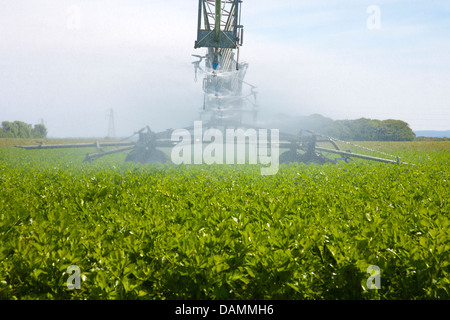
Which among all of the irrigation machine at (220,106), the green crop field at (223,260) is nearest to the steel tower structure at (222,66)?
the irrigation machine at (220,106)

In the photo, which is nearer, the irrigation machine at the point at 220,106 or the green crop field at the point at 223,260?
the green crop field at the point at 223,260

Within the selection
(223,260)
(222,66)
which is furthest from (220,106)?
(223,260)

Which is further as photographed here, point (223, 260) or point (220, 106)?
point (220, 106)

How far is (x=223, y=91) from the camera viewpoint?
23.1 meters

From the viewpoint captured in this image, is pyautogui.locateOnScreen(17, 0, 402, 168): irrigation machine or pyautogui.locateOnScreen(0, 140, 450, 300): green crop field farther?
pyautogui.locateOnScreen(17, 0, 402, 168): irrigation machine

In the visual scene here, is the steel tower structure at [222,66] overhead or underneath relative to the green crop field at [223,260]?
overhead

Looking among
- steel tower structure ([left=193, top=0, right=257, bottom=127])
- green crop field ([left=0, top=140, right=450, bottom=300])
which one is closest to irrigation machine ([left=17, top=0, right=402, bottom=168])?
steel tower structure ([left=193, top=0, right=257, bottom=127])

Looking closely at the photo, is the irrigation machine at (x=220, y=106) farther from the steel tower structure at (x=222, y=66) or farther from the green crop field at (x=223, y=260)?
the green crop field at (x=223, y=260)

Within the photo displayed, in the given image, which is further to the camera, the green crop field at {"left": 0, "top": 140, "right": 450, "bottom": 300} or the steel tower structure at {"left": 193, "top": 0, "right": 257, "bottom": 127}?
the steel tower structure at {"left": 193, "top": 0, "right": 257, "bottom": 127}

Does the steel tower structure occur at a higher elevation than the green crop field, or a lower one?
higher

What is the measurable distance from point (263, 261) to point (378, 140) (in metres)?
46.7

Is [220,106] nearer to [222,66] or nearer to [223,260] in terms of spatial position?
[222,66]

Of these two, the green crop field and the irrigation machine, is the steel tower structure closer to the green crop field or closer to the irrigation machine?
the irrigation machine
